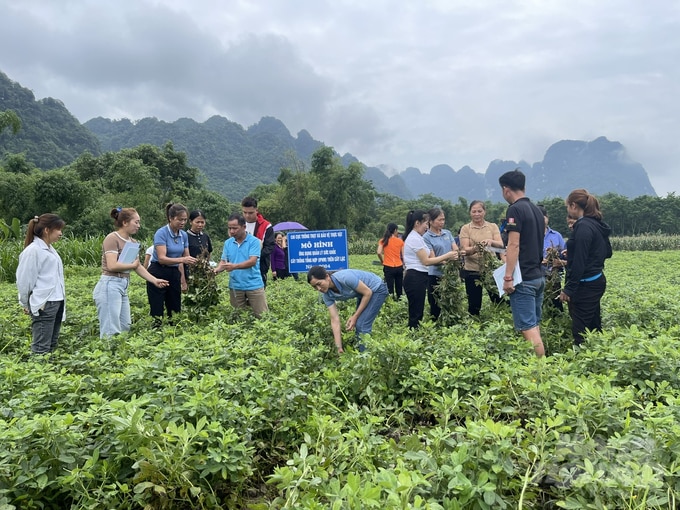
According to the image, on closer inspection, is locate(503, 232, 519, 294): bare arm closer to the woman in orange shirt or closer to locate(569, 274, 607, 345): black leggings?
locate(569, 274, 607, 345): black leggings

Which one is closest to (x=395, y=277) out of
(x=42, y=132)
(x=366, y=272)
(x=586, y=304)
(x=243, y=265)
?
(x=366, y=272)

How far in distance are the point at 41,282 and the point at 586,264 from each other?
5.48 meters

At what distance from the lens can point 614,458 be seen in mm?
1900

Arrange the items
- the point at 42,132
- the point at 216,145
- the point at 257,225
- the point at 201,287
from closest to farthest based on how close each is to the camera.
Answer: the point at 201,287 < the point at 257,225 < the point at 42,132 < the point at 216,145

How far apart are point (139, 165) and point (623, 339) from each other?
26.8m

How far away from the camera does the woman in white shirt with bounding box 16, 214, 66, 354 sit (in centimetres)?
433

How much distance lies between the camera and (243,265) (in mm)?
5359

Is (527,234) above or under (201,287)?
above

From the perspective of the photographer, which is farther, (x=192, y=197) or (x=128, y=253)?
(x=192, y=197)

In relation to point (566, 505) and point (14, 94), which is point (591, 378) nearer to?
point (566, 505)

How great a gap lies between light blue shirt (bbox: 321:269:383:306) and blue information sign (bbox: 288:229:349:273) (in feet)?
8.92

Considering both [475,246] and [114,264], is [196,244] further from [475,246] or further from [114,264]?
[475,246]

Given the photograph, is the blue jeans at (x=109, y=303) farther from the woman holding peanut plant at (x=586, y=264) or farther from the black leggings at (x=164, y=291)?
the woman holding peanut plant at (x=586, y=264)

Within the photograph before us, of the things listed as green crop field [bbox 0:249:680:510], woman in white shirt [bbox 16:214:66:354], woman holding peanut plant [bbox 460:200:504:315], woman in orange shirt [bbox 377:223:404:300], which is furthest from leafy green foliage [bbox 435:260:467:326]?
woman in white shirt [bbox 16:214:66:354]
